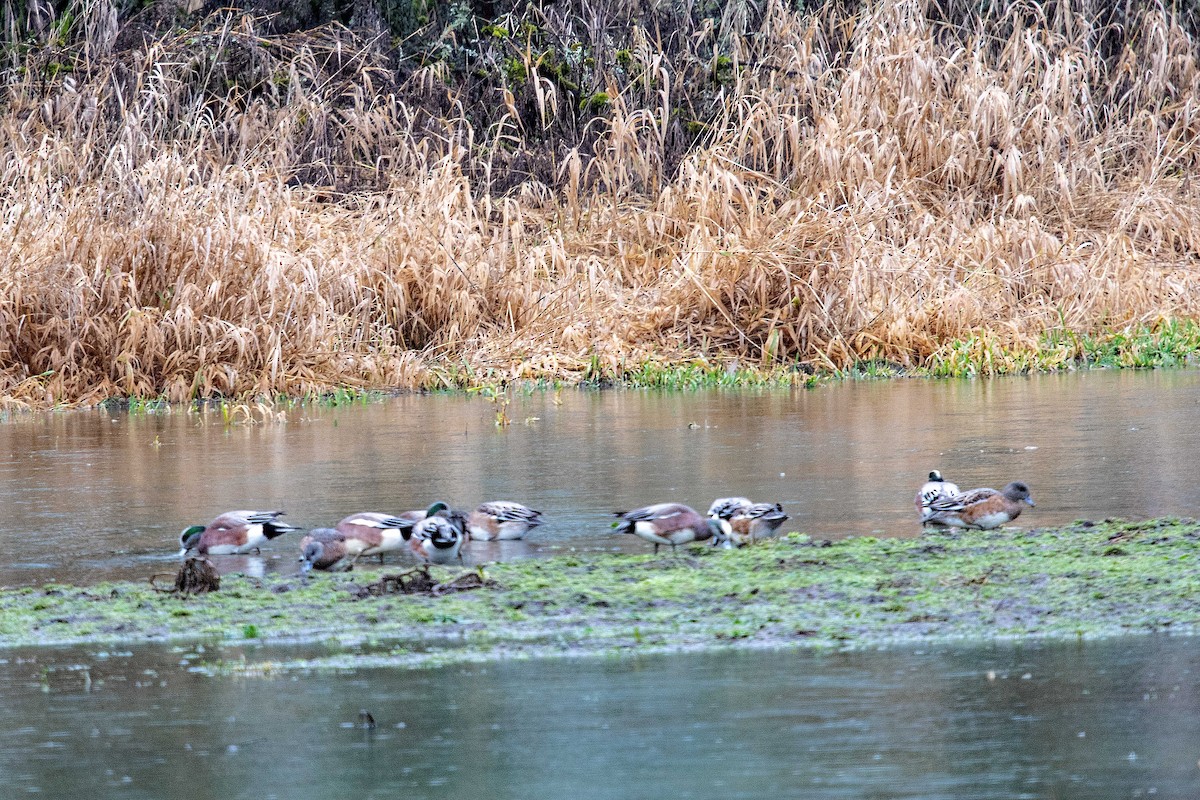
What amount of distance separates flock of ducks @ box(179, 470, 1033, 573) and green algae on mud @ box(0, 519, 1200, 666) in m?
0.16

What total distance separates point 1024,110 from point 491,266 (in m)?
6.99

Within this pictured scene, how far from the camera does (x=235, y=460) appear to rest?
10102 millimetres

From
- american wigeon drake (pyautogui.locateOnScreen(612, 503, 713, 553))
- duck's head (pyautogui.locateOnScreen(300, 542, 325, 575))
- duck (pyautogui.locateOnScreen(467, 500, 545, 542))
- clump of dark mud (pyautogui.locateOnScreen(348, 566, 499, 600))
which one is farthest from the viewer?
duck (pyautogui.locateOnScreen(467, 500, 545, 542))

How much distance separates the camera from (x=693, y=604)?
559 cm

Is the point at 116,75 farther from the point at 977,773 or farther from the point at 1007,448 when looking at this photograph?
the point at 977,773

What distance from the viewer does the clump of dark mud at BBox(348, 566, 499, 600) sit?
230 inches

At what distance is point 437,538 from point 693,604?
4.27 ft

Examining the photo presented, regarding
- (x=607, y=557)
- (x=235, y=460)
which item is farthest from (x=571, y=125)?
(x=607, y=557)

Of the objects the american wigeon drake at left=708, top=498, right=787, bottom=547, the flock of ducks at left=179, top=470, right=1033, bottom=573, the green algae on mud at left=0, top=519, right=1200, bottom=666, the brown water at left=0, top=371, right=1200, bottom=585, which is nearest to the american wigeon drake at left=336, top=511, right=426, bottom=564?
the flock of ducks at left=179, top=470, right=1033, bottom=573

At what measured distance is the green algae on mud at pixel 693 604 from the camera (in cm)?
510

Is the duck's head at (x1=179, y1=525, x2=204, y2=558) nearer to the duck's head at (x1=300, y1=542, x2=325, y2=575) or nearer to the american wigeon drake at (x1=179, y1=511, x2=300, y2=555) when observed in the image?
the american wigeon drake at (x1=179, y1=511, x2=300, y2=555)

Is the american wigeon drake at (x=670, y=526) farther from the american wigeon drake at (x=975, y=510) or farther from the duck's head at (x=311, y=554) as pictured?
the duck's head at (x=311, y=554)

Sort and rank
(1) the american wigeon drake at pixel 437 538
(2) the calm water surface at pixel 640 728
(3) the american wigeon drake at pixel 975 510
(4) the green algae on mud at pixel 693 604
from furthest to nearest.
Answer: (3) the american wigeon drake at pixel 975 510, (1) the american wigeon drake at pixel 437 538, (4) the green algae on mud at pixel 693 604, (2) the calm water surface at pixel 640 728

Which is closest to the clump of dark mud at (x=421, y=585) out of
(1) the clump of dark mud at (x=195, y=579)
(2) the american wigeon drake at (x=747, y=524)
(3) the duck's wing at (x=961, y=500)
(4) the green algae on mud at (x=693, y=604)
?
(4) the green algae on mud at (x=693, y=604)
